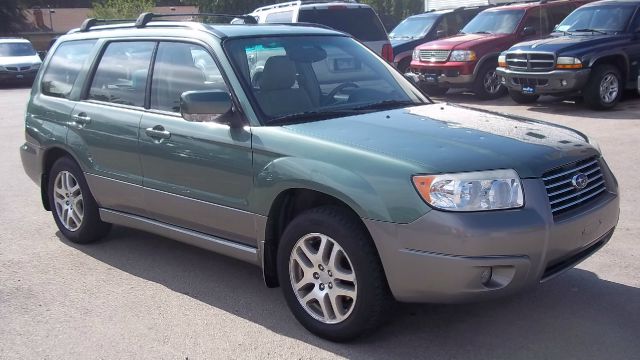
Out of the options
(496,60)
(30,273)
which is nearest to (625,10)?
(496,60)

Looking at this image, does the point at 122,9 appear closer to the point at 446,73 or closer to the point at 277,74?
the point at 446,73

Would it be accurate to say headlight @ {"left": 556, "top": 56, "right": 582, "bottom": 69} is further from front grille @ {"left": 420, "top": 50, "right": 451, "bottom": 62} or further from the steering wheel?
the steering wheel

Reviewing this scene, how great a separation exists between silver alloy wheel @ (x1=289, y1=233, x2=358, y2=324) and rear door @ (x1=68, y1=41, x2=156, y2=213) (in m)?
1.63

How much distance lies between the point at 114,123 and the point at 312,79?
1570 mm

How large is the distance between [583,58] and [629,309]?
8210mm

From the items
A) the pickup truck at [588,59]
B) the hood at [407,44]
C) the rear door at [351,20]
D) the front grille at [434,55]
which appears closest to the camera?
the pickup truck at [588,59]

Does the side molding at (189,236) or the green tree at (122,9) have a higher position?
the side molding at (189,236)

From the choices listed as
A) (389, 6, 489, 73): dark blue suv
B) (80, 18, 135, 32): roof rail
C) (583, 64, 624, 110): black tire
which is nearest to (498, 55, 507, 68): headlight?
(583, 64, 624, 110): black tire

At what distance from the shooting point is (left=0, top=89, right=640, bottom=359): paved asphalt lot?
3.90m

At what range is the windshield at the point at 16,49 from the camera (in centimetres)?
2594

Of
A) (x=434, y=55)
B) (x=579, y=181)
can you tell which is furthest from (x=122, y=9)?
(x=579, y=181)

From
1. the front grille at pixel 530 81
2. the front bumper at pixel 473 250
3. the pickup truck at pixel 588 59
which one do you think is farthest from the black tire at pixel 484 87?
the front bumper at pixel 473 250

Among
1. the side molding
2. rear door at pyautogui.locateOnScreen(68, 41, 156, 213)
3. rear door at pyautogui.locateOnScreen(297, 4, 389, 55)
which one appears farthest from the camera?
rear door at pyautogui.locateOnScreen(297, 4, 389, 55)

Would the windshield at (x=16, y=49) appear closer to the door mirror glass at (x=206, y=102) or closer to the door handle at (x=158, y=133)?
the door handle at (x=158, y=133)
